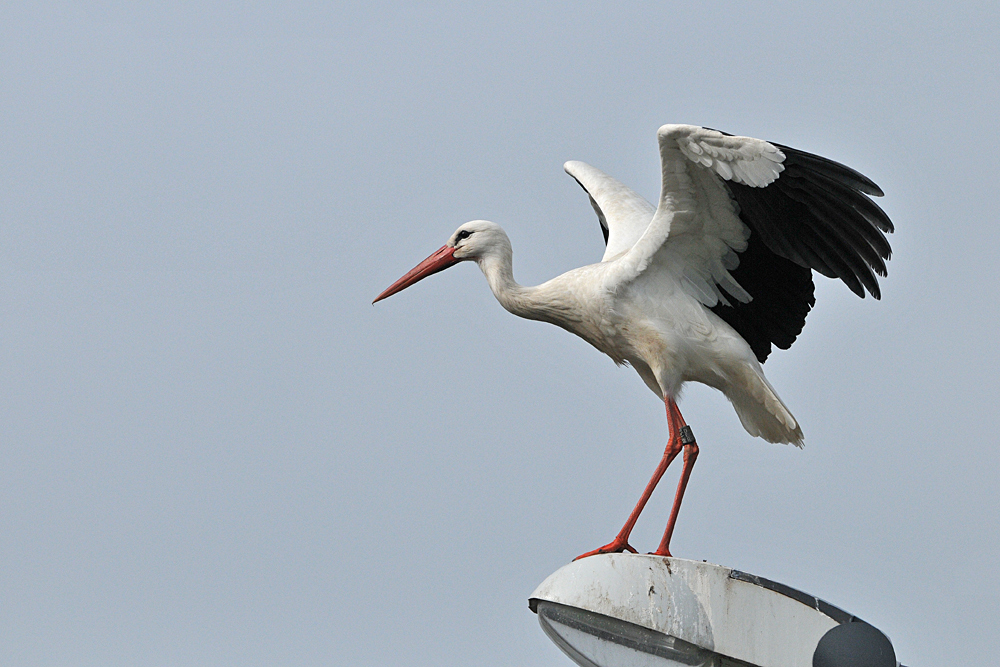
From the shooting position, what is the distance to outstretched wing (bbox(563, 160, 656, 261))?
7547mm

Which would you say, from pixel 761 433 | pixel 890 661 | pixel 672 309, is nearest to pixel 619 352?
pixel 672 309

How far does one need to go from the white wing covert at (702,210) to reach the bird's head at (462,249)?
0.98 m

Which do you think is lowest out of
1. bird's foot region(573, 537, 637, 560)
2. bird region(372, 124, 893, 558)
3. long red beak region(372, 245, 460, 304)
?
bird's foot region(573, 537, 637, 560)

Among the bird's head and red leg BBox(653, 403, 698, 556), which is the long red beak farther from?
red leg BBox(653, 403, 698, 556)

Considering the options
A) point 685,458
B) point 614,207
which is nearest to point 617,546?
point 685,458

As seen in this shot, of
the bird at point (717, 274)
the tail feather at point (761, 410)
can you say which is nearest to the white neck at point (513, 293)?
the bird at point (717, 274)

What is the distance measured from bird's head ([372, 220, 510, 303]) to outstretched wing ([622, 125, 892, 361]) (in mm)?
955

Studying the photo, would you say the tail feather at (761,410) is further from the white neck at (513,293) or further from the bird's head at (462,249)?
the bird's head at (462,249)

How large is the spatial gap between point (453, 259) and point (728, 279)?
66.1 inches

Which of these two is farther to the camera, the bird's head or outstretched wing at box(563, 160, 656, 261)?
outstretched wing at box(563, 160, 656, 261)

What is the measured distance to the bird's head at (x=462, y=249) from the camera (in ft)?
23.6

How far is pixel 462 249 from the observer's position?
288 inches

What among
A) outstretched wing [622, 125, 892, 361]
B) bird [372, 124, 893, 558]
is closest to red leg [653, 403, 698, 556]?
bird [372, 124, 893, 558]

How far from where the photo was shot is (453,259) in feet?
24.2
